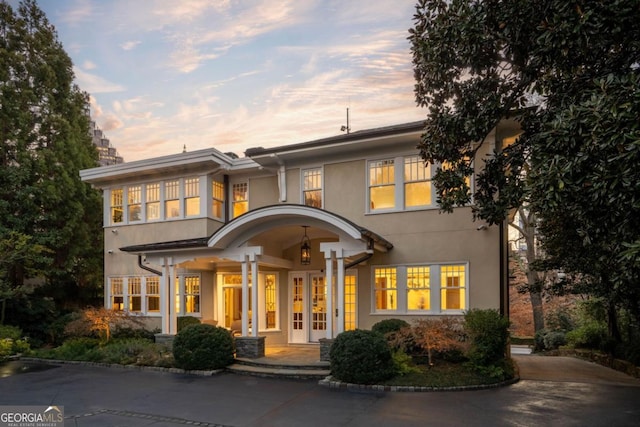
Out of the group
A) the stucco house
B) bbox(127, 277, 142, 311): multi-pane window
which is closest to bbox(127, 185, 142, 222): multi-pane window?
the stucco house

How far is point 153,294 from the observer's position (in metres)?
16.9

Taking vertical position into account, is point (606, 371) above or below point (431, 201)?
below

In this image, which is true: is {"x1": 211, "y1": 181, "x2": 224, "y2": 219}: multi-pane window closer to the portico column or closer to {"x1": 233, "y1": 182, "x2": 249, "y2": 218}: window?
{"x1": 233, "y1": 182, "x2": 249, "y2": 218}: window

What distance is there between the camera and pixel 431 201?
13148 mm

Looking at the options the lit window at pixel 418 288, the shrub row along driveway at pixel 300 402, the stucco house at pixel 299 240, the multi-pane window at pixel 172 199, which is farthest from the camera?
the multi-pane window at pixel 172 199

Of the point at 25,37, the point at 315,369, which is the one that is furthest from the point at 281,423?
the point at 25,37

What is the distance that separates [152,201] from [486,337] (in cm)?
1260

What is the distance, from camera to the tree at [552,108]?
5.38 meters

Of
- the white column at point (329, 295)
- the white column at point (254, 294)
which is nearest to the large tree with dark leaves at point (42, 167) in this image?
the white column at point (254, 294)

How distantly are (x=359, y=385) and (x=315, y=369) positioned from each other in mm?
1801

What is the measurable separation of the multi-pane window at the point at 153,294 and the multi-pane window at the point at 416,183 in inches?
384

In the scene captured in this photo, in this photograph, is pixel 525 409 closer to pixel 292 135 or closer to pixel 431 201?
pixel 431 201

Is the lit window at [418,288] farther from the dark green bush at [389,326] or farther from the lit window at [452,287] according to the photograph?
the dark green bush at [389,326]

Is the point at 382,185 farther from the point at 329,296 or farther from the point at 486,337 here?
the point at 486,337
